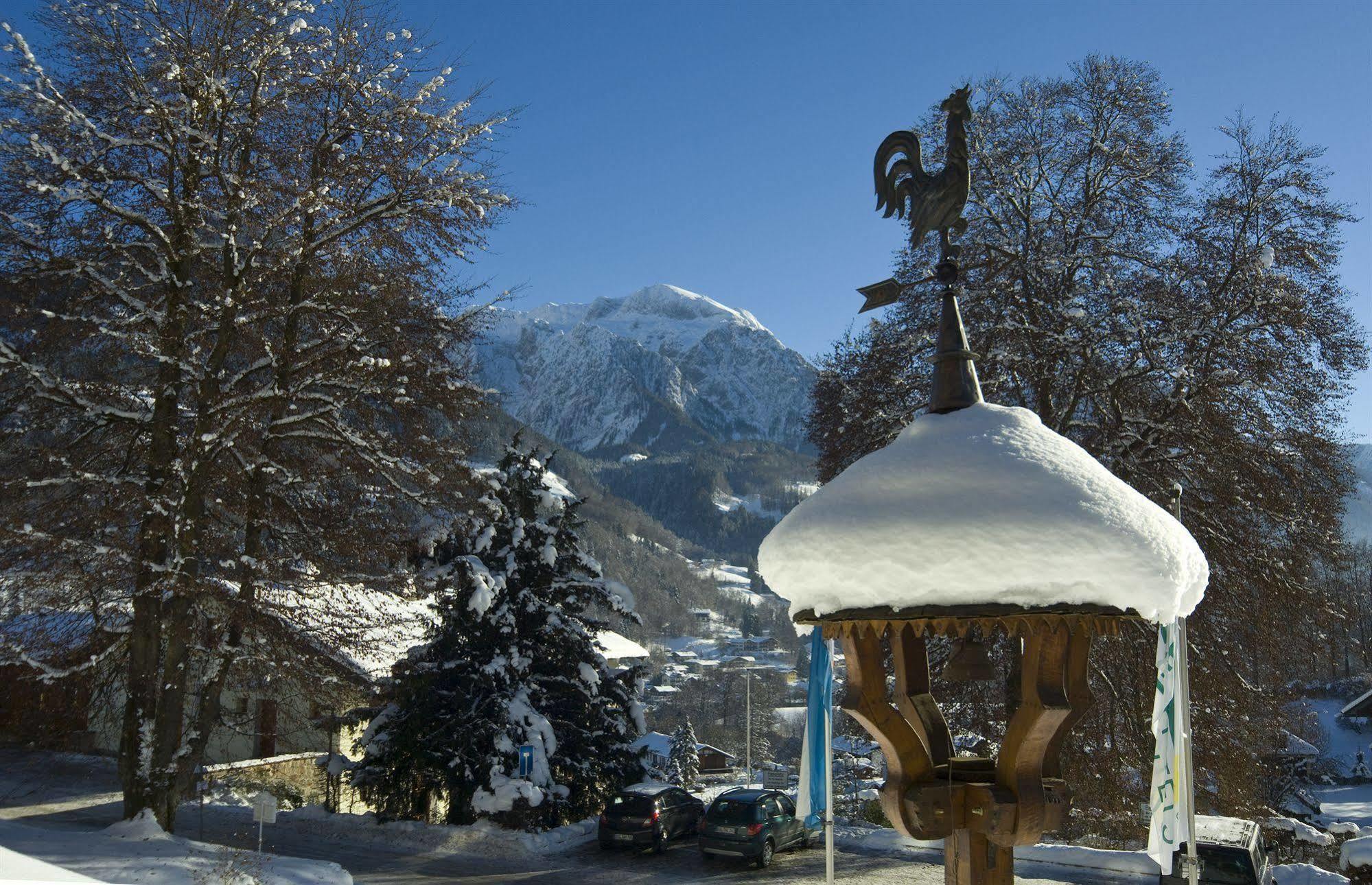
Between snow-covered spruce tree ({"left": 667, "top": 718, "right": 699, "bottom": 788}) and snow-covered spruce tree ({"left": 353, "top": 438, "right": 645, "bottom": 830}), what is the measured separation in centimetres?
2240

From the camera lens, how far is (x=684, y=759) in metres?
46.5

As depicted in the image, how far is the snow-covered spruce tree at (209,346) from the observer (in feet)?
45.4

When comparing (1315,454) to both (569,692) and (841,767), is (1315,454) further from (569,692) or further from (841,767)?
(841,767)

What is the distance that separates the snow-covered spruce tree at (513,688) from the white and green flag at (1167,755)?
14.5m

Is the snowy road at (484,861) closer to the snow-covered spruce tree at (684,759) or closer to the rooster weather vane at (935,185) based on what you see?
the rooster weather vane at (935,185)

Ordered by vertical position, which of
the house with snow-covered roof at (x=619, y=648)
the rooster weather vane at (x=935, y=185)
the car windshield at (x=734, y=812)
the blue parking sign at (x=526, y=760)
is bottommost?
the car windshield at (x=734, y=812)

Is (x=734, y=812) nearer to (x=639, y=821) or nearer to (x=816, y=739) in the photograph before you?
(x=639, y=821)

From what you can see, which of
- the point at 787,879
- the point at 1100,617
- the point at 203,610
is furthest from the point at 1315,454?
the point at 203,610

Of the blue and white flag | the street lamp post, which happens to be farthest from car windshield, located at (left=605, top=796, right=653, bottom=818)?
the blue and white flag

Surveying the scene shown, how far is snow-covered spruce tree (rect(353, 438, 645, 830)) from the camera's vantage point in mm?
21750

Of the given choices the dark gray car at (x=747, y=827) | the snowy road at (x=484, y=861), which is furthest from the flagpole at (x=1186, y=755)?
Answer: the dark gray car at (x=747, y=827)

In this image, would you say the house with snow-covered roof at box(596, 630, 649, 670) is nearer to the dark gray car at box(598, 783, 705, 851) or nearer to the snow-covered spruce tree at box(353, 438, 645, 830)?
the snow-covered spruce tree at box(353, 438, 645, 830)

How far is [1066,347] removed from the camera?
16406mm

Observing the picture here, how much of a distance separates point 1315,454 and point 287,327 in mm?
18220
